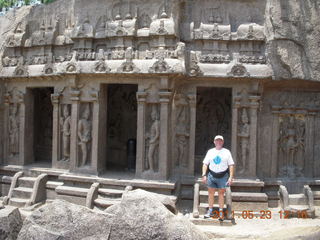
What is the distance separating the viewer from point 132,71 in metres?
8.73

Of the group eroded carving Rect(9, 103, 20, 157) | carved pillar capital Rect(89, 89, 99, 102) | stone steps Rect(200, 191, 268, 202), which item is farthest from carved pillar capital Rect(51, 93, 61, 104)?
stone steps Rect(200, 191, 268, 202)

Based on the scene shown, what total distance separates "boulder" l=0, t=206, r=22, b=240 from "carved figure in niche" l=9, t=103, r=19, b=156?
600 cm

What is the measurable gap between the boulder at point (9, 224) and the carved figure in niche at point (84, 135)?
161 inches

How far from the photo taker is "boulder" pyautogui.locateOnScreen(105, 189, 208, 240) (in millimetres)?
4727

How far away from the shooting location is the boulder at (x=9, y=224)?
16.6ft

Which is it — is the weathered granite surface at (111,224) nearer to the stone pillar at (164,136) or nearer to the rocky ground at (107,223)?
the rocky ground at (107,223)

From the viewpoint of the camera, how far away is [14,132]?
1093 cm

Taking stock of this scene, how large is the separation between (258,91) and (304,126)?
1897 millimetres

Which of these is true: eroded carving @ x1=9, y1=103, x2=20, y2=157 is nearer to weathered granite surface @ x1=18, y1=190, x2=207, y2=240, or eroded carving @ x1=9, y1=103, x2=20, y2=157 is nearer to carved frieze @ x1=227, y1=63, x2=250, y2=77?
weathered granite surface @ x1=18, y1=190, x2=207, y2=240

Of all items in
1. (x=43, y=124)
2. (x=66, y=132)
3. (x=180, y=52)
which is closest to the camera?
(x=180, y=52)

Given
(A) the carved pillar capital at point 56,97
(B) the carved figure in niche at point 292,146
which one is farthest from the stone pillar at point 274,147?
(A) the carved pillar capital at point 56,97

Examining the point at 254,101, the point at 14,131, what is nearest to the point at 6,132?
the point at 14,131

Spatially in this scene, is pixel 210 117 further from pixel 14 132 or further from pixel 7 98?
pixel 7 98

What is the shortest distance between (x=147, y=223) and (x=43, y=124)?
29.4ft
